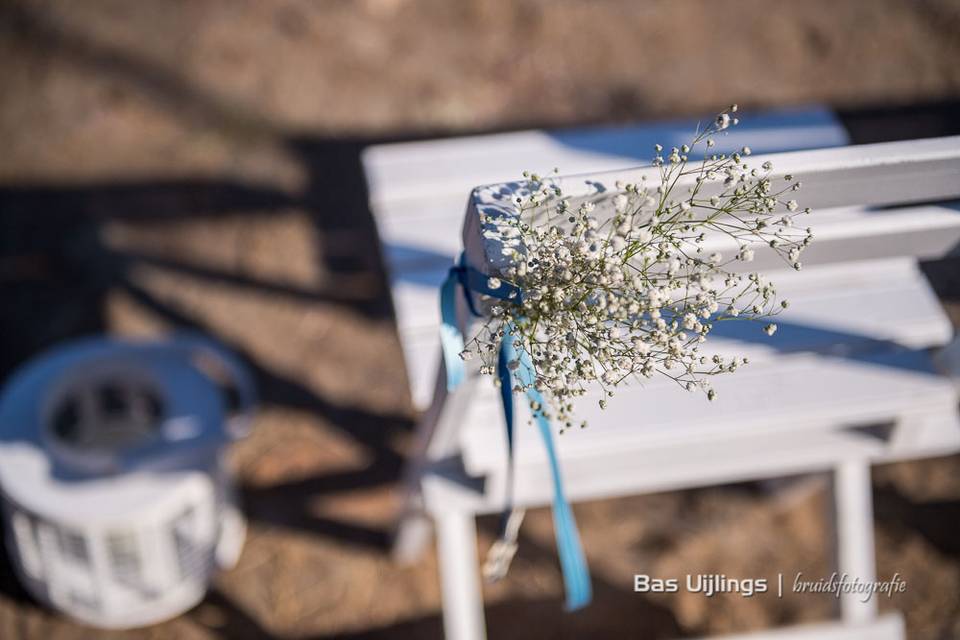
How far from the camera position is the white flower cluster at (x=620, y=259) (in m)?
1.32

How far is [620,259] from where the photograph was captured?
1.34 meters

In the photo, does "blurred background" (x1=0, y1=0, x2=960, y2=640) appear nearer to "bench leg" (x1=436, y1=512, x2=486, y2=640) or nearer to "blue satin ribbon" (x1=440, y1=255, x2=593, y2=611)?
"bench leg" (x1=436, y1=512, x2=486, y2=640)

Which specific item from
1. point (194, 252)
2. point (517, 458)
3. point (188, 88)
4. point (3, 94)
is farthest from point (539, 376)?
point (3, 94)

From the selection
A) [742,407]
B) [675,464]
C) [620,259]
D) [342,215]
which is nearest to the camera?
[620,259]

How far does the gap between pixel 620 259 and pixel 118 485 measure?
162cm

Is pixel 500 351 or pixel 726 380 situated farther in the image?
pixel 726 380

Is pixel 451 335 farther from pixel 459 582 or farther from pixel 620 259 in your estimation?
pixel 459 582

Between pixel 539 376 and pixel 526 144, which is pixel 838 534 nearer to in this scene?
pixel 526 144

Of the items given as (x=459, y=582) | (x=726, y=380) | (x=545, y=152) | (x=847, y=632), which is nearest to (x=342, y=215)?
(x=545, y=152)

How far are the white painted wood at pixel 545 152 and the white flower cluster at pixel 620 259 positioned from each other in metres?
0.79

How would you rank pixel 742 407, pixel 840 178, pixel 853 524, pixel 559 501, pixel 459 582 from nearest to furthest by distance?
pixel 840 178 < pixel 559 501 < pixel 742 407 < pixel 459 582 < pixel 853 524

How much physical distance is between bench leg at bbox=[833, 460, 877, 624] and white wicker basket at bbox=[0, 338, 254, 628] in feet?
5.26

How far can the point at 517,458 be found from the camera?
2055mm

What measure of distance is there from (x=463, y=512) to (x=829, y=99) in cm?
251
